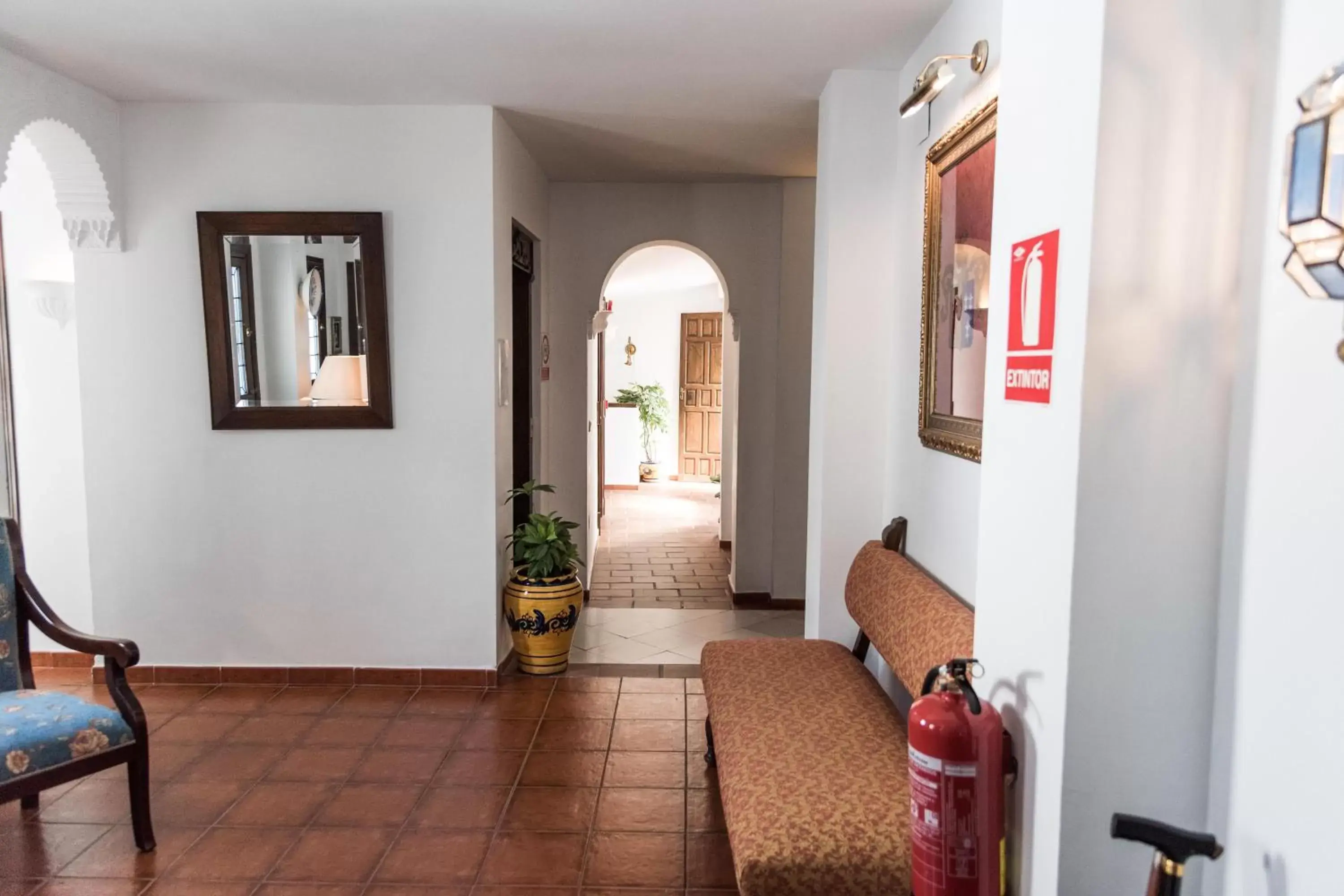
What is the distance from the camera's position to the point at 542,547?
4598 millimetres

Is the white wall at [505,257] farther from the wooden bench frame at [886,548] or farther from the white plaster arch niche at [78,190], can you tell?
the white plaster arch niche at [78,190]

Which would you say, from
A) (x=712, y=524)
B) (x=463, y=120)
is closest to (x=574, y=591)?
(x=463, y=120)

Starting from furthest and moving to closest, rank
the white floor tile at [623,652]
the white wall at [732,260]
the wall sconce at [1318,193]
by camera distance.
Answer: the white wall at [732,260] → the white floor tile at [623,652] → the wall sconce at [1318,193]

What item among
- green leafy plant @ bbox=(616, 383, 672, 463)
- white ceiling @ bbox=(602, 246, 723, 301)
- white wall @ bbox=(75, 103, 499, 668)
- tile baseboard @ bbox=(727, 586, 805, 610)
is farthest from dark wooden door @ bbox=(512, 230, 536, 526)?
green leafy plant @ bbox=(616, 383, 672, 463)

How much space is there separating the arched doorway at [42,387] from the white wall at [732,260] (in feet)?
9.08

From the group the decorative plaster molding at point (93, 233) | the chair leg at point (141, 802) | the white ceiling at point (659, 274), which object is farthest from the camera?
the white ceiling at point (659, 274)

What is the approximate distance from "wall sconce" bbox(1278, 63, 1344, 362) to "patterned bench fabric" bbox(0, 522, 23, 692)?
3687mm

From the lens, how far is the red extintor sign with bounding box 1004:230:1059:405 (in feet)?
5.22

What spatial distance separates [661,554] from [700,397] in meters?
5.05

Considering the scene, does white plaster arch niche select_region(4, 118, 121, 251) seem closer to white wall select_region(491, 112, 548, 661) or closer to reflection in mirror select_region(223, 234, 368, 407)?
reflection in mirror select_region(223, 234, 368, 407)

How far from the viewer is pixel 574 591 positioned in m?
4.59

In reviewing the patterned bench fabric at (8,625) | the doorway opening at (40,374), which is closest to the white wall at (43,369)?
the doorway opening at (40,374)

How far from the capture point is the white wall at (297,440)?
4258 mm

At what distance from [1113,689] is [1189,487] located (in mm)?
353
